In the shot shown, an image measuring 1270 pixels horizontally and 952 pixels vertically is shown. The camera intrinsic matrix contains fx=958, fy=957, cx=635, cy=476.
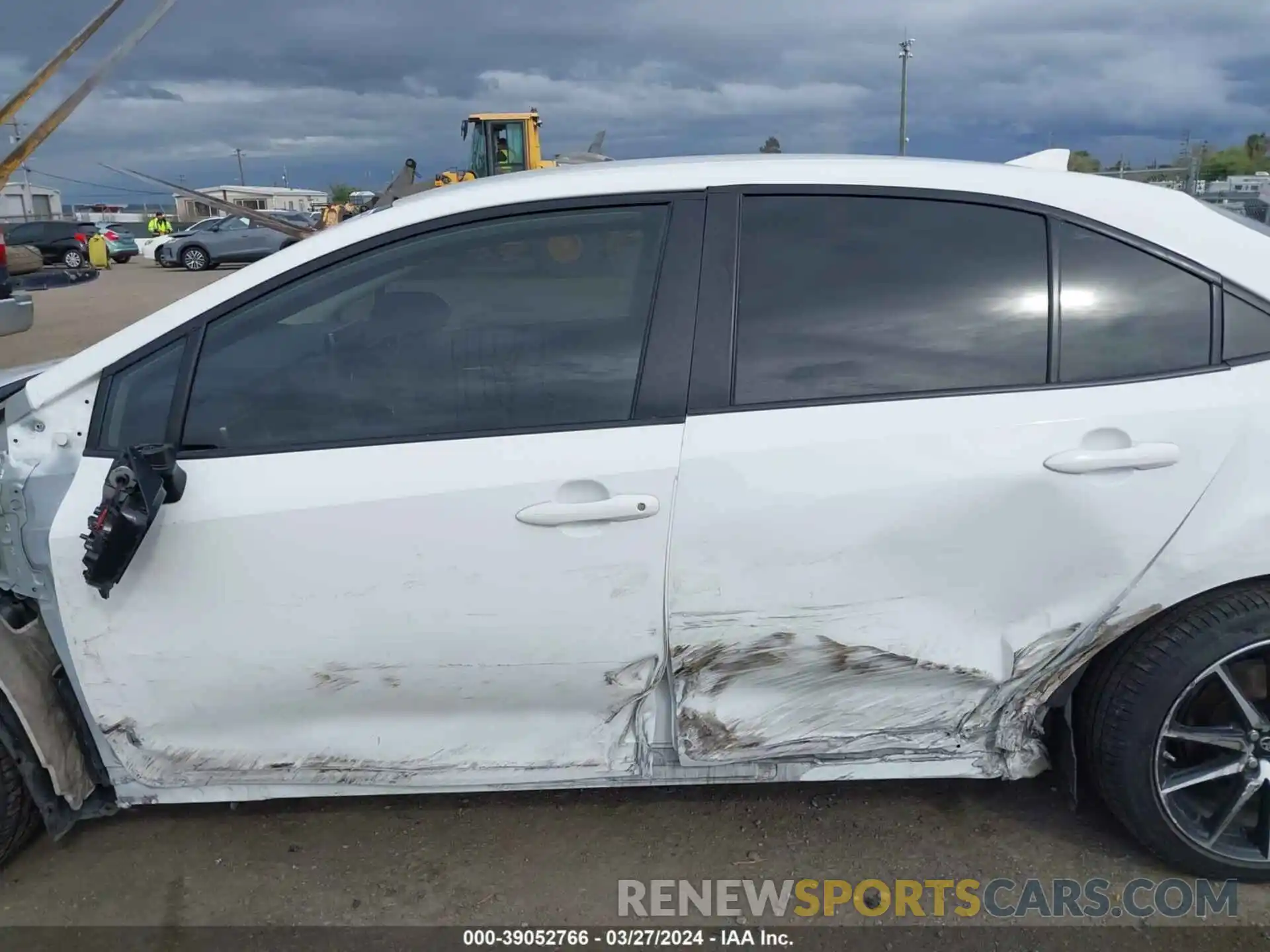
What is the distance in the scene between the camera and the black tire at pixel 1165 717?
87.6 inches

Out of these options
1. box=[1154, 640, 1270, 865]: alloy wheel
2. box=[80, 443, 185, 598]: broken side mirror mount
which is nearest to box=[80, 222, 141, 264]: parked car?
box=[80, 443, 185, 598]: broken side mirror mount

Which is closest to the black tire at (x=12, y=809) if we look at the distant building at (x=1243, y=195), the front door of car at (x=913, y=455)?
the front door of car at (x=913, y=455)

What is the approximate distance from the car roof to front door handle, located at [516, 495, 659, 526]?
75 cm

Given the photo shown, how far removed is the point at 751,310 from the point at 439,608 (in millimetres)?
998

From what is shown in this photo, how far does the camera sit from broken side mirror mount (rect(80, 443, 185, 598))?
6.66 feet

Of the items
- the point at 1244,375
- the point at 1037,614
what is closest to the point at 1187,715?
the point at 1037,614

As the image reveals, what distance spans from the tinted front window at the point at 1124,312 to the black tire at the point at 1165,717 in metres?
0.58

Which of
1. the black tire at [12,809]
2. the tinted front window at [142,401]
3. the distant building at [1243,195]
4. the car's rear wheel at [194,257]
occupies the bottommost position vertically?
the black tire at [12,809]

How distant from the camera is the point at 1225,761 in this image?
7.72ft

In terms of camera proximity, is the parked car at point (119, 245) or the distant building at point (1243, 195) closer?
the distant building at point (1243, 195)

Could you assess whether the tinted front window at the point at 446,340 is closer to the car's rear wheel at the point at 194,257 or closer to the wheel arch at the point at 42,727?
the wheel arch at the point at 42,727

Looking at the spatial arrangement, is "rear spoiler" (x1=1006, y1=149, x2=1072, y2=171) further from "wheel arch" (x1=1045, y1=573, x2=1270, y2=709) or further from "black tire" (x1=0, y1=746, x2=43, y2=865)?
"black tire" (x1=0, y1=746, x2=43, y2=865)

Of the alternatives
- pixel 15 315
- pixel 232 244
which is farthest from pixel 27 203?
pixel 15 315

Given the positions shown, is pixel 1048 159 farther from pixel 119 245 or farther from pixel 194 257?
pixel 119 245
